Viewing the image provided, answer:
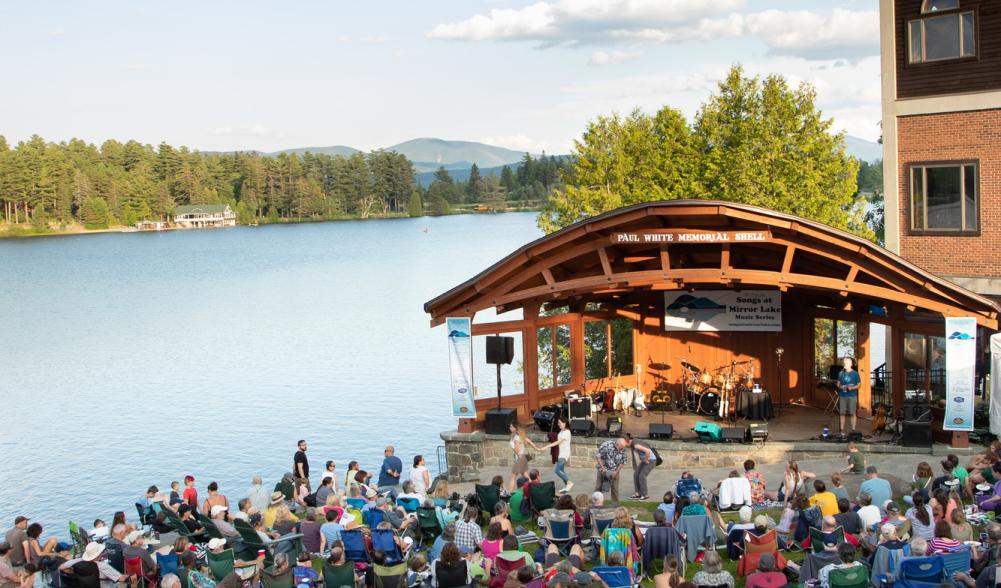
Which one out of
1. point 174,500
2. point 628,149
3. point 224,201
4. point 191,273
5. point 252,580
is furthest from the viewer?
point 224,201

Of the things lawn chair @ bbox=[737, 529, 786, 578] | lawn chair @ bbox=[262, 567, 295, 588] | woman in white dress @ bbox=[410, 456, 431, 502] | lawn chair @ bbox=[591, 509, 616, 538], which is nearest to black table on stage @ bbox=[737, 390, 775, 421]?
woman in white dress @ bbox=[410, 456, 431, 502]

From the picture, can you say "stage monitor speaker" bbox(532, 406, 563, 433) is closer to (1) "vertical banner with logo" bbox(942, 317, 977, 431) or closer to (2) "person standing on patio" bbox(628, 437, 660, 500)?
(2) "person standing on patio" bbox(628, 437, 660, 500)

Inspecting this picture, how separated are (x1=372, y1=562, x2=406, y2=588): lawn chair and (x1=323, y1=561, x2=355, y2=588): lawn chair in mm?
451

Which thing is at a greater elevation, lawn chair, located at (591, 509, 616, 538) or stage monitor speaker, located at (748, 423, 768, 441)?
stage monitor speaker, located at (748, 423, 768, 441)

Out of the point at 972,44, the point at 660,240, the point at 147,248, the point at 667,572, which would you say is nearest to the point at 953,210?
the point at 972,44

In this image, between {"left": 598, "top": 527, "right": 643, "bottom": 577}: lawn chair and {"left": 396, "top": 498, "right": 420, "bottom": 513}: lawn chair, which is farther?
{"left": 396, "top": 498, "right": 420, "bottom": 513}: lawn chair

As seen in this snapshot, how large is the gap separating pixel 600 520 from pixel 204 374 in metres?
38.2

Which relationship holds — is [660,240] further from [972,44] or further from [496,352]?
[972,44]

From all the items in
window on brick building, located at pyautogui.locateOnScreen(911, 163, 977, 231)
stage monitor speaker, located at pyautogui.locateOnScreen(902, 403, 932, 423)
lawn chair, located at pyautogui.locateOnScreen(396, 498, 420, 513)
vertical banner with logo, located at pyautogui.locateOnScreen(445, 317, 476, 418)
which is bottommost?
lawn chair, located at pyautogui.locateOnScreen(396, 498, 420, 513)

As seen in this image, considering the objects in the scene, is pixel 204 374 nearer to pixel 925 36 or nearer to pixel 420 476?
pixel 420 476

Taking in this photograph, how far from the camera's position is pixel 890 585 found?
1136cm

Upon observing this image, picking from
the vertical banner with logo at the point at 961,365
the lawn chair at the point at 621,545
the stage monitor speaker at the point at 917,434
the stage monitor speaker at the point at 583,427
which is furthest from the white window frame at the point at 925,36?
the lawn chair at the point at 621,545

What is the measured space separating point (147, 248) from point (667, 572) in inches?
5133

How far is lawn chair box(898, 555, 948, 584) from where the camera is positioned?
432 inches
